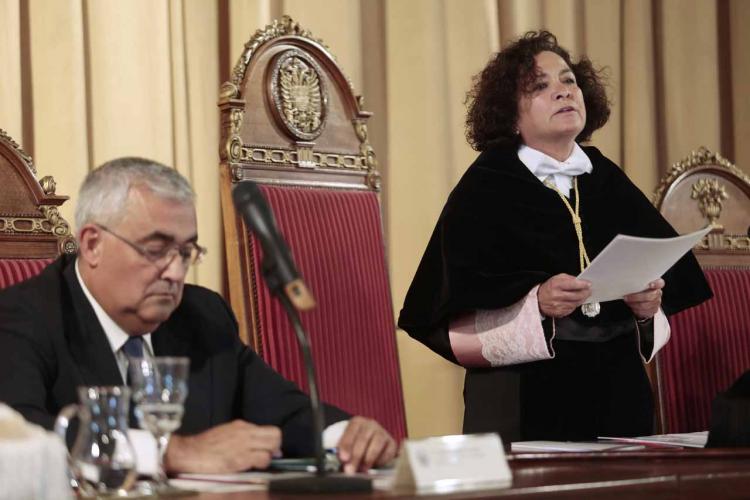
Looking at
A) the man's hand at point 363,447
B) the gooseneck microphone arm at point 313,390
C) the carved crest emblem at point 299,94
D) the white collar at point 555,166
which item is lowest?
the man's hand at point 363,447

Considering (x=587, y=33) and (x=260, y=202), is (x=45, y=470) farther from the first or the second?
(x=587, y=33)

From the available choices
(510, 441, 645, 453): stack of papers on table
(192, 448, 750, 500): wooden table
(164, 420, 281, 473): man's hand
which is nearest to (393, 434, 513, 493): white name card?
(192, 448, 750, 500): wooden table

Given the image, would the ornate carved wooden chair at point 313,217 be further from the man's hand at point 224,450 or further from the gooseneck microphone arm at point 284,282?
the gooseneck microphone arm at point 284,282

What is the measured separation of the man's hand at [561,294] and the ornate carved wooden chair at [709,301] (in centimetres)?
50

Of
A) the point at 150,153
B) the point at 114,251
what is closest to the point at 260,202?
the point at 114,251

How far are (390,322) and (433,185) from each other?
1367 millimetres

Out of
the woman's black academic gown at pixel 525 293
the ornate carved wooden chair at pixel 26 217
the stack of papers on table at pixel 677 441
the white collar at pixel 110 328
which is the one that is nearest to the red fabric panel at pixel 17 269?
the ornate carved wooden chair at pixel 26 217

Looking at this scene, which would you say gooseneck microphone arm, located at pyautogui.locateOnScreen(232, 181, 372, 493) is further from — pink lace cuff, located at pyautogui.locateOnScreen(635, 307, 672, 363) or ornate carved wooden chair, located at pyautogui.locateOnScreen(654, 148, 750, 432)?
ornate carved wooden chair, located at pyautogui.locateOnScreen(654, 148, 750, 432)

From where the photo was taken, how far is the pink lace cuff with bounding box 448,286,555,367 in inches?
113

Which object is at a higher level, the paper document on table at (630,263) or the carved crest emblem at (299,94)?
the carved crest emblem at (299,94)

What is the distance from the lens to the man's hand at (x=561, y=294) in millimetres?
2754

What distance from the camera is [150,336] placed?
7.10 feet

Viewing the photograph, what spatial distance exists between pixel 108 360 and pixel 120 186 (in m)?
0.28

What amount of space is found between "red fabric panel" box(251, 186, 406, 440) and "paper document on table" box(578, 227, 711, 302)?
0.49 meters
